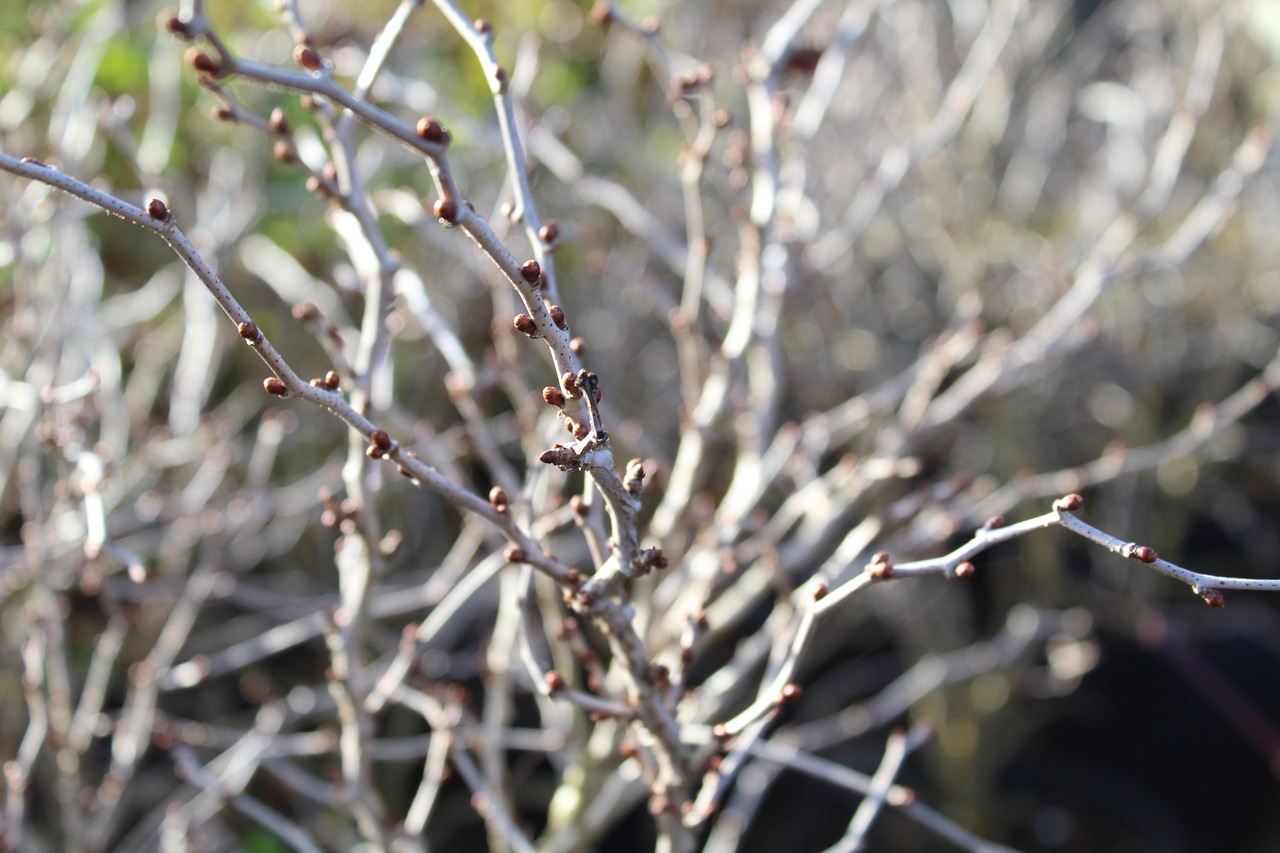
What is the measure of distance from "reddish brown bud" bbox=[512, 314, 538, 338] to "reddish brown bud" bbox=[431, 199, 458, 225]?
0.08 m

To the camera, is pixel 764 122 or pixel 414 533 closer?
pixel 764 122

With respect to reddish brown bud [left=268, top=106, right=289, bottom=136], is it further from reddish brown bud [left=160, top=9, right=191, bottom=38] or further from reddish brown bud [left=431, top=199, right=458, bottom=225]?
reddish brown bud [left=431, top=199, right=458, bottom=225]

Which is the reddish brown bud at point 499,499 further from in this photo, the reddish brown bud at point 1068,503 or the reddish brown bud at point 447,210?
the reddish brown bud at point 1068,503

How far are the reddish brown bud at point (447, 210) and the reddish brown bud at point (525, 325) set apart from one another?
82mm

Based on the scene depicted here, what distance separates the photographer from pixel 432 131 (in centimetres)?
74

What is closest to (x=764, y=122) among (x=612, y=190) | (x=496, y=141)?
(x=612, y=190)

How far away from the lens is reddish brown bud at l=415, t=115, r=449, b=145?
0.74m

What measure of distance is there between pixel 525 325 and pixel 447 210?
0.10 metres

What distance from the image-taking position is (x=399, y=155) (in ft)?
8.98

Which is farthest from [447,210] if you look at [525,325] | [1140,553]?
[1140,553]

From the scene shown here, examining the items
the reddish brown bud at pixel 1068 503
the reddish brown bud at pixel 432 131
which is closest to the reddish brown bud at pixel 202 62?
the reddish brown bud at pixel 432 131

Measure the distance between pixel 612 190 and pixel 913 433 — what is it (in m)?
0.70

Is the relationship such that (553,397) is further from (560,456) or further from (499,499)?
(499,499)

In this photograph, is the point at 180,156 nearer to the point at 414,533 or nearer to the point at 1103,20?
the point at 414,533
